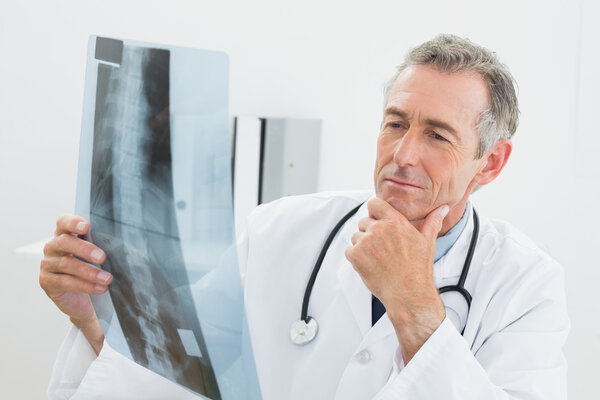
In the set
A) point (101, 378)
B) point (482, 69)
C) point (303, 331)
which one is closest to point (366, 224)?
point (303, 331)

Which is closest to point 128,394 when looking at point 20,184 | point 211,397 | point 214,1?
point 211,397

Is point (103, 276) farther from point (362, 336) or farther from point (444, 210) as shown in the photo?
point (444, 210)

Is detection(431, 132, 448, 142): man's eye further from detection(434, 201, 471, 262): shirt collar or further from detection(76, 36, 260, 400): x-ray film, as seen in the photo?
detection(76, 36, 260, 400): x-ray film

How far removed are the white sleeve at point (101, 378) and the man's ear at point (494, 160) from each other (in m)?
0.61

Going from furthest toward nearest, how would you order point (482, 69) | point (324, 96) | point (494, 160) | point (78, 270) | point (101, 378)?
point (324, 96), point (494, 160), point (482, 69), point (101, 378), point (78, 270)

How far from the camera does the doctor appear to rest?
83 centimetres

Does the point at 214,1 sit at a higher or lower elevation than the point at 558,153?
higher

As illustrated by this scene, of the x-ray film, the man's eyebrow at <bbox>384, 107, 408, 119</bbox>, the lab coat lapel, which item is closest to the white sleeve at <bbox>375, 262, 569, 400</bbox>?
the lab coat lapel

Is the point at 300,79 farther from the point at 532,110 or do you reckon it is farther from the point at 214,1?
the point at 532,110

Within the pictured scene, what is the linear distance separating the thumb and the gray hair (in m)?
0.13

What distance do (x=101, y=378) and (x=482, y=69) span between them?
2.43ft

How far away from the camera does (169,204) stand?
686mm

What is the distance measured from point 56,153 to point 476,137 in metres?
1.36

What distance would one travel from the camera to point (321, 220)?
1.17m
